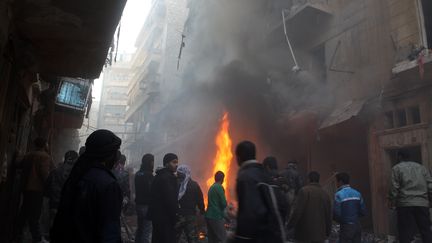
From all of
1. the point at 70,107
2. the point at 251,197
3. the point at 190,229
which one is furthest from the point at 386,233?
the point at 70,107

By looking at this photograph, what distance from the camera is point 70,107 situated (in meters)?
13.7

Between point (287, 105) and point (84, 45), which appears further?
point (287, 105)

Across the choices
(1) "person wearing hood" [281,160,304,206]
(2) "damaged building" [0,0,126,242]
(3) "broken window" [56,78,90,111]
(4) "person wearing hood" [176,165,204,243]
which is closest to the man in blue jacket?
(1) "person wearing hood" [281,160,304,206]

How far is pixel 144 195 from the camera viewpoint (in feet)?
21.3

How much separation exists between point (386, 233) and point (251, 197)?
654 cm

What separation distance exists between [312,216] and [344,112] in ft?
14.9

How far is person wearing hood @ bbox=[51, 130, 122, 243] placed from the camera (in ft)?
7.20

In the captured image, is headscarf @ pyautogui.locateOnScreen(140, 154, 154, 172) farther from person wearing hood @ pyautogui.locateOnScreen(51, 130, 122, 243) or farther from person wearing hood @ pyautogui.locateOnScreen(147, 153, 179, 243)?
person wearing hood @ pyautogui.locateOnScreen(51, 130, 122, 243)

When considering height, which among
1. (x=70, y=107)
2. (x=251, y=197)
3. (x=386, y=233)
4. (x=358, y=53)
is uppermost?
(x=358, y=53)

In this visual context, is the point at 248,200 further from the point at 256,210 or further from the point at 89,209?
the point at 89,209

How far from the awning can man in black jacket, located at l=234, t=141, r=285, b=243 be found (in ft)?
20.9

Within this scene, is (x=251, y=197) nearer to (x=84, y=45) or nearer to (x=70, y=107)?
(x=84, y=45)

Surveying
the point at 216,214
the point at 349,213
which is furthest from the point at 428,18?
the point at 216,214

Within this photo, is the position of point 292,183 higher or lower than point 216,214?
higher
